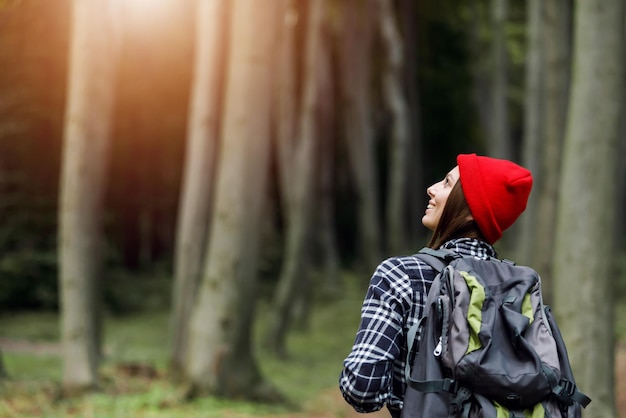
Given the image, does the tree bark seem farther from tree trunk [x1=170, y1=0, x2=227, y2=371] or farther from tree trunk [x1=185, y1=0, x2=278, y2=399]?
tree trunk [x1=185, y1=0, x2=278, y2=399]

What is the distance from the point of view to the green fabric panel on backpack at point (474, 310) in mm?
2682

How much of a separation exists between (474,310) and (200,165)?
34.0ft

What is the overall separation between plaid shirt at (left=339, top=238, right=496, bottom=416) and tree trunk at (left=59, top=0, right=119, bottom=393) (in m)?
7.91

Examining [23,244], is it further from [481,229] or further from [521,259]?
[481,229]

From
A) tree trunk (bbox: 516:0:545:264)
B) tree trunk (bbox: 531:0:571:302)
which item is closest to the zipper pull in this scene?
tree trunk (bbox: 531:0:571:302)

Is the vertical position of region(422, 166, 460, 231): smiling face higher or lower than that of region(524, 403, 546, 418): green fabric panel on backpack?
higher

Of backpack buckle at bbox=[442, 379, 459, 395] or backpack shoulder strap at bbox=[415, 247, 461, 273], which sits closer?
backpack buckle at bbox=[442, 379, 459, 395]

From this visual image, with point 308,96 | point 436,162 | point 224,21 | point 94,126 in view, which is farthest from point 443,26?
point 94,126

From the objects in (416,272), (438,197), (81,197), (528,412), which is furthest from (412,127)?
(528,412)

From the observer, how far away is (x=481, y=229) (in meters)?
2.96

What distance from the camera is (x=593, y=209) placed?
7.57 meters

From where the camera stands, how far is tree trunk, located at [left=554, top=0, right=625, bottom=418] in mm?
7547

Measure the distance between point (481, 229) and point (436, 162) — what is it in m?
32.3

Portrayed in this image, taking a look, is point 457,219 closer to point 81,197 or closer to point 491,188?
point 491,188
